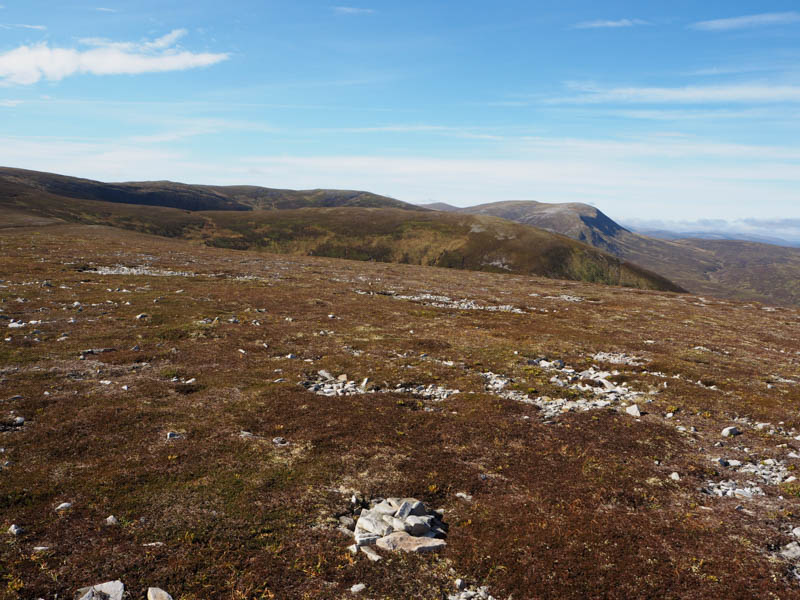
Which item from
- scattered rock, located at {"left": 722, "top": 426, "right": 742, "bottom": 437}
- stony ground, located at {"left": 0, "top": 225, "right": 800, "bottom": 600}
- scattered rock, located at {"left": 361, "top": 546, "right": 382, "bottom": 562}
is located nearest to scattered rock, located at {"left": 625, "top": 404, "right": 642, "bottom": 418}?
stony ground, located at {"left": 0, "top": 225, "right": 800, "bottom": 600}

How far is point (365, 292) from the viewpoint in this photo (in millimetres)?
62000

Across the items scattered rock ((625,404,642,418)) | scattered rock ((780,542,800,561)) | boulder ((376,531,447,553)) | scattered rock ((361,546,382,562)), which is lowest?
scattered rock ((361,546,382,562))

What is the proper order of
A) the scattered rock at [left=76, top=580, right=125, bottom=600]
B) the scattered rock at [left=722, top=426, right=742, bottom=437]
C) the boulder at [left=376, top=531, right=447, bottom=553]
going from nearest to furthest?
1. the scattered rock at [left=76, top=580, right=125, bottom=600]
2. the boulder at [left=376, top=531, right=447, bottom=553]
3. the scattered rock at [left=722, top=426, right=742, bottom=437]

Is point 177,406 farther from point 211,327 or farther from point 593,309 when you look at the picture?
point 593,309

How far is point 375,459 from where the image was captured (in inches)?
621

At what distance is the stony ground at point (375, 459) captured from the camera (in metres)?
10.2

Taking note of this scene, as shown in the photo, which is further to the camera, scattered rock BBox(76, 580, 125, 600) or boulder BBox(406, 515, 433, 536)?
boulder BBox(406, 515, 433, 536)

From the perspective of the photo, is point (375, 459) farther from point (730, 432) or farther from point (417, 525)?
point (730, 432)

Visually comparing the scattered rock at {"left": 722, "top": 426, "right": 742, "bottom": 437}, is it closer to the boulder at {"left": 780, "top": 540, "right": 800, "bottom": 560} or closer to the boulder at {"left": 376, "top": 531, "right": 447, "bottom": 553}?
the boulder at {"left": 780, "top": 540, "right": 800, "bottom": 560}

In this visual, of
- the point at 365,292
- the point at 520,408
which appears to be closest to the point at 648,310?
the point at 365,292

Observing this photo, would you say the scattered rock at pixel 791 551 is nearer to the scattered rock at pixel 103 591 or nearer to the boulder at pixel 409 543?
the boulder at pixel 409 543

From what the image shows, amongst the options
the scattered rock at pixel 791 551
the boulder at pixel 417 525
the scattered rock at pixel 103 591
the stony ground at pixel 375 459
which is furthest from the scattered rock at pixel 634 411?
the scattered rock at pixel 103 591

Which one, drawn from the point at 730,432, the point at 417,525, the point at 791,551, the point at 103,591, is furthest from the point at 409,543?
the point at 730,432

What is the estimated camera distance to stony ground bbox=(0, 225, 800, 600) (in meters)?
10.2
